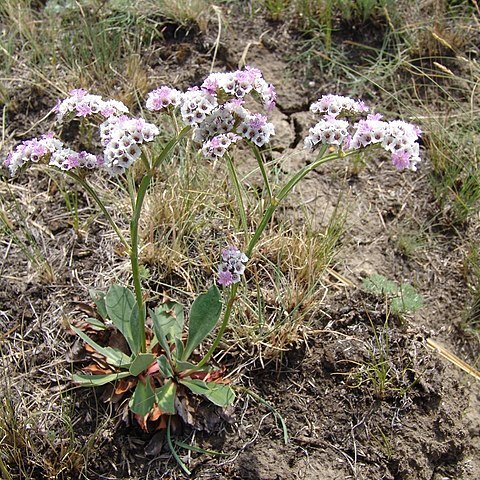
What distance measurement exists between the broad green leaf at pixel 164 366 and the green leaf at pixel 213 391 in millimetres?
56

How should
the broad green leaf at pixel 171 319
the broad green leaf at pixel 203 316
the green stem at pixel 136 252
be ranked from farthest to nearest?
1. the broad green leaf at pixel 171 319
2. the broad green leaf at pixel 203 316
3. the green stem at pixel 136 252

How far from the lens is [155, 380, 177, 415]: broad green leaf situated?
6.84 ft

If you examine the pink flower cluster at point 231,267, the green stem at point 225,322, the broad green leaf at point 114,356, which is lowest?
the broad green leaf at point 114,356

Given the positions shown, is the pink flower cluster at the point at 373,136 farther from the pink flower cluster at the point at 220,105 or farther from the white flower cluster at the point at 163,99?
the white flower cluster at the point at 163,99

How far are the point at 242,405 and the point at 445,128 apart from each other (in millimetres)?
1711

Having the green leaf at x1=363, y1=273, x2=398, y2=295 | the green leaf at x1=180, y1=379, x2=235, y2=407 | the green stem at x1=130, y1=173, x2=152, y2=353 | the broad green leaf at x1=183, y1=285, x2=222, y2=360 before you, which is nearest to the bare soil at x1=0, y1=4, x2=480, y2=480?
the green leaf at x1=363, y1=273, x2=398, y2=295

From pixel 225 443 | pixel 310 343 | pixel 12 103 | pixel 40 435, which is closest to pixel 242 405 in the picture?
pixel 225 443

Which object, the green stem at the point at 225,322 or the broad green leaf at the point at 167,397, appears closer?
the green stem at the point at 225,322

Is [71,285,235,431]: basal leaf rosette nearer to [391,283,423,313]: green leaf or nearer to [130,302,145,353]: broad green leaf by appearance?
[130,302,145,353]: broad green leaf

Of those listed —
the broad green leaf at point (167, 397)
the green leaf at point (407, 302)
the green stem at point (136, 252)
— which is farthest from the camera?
the green leaf at point (407, 302)

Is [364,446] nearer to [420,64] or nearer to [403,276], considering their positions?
[403,276]

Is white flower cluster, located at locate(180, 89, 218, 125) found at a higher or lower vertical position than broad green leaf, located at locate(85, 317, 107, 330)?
higher

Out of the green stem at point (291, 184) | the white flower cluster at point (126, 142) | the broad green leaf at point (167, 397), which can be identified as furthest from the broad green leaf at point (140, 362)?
the white flower cluster at point (126, 142)

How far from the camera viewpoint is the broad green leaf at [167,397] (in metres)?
2.08
